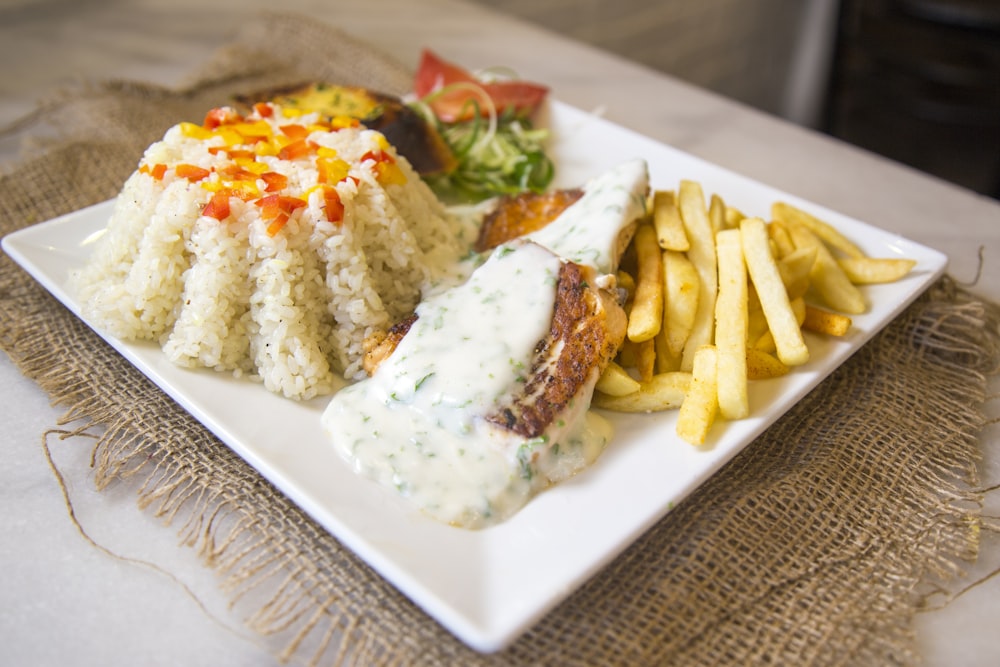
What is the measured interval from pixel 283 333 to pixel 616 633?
4.00 feet

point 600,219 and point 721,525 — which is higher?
point 600,219

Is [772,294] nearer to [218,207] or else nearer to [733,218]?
[733,218]

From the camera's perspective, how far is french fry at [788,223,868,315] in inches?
106

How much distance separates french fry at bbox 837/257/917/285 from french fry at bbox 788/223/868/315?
0.03m

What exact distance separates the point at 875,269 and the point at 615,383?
3.45 ft

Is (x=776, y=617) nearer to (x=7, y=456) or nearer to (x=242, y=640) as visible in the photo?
(x=242, y=640)

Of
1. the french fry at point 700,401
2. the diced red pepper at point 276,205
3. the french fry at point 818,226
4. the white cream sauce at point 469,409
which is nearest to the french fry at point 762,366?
the french fry at point 700,401

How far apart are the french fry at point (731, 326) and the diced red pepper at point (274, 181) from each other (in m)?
1.32

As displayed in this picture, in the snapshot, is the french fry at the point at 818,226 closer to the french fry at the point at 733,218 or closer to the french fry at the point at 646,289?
the french fry at the point at 733,218

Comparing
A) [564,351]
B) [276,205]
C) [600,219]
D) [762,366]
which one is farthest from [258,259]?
[762,366]

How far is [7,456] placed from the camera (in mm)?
2375

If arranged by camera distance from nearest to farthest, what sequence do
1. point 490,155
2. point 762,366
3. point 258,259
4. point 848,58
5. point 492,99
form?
point 762,366 < point 258,259 < point 490,155 < point 492,99 < point 848,58

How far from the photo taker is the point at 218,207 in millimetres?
2457

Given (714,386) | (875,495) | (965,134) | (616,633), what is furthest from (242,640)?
(965,134)
